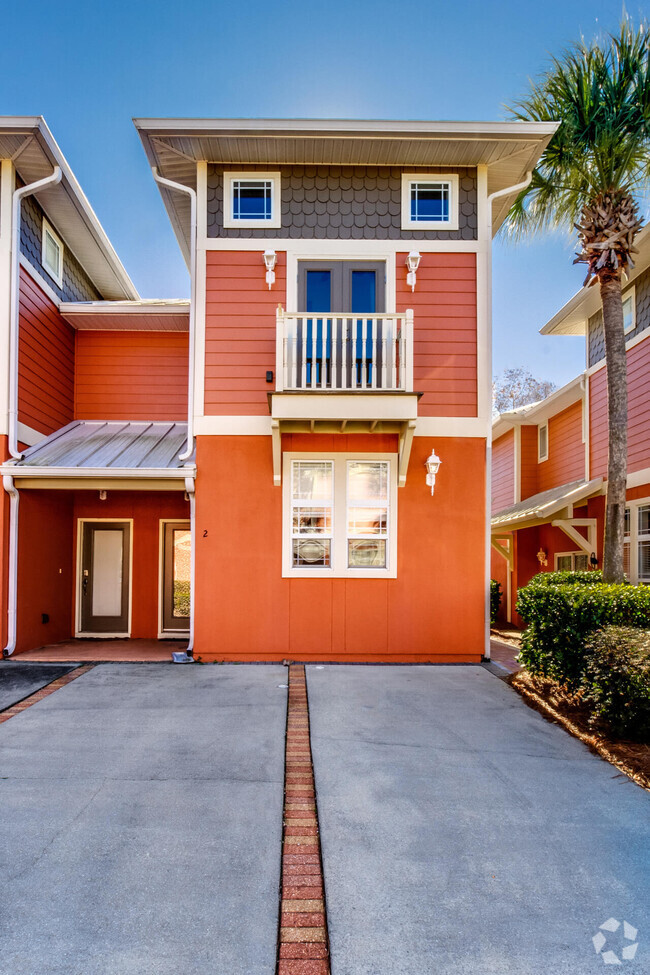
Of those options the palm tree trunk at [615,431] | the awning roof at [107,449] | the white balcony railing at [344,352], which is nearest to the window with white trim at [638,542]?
the palm tree trunk at [615,431]

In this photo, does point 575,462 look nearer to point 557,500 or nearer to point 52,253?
point 557,500

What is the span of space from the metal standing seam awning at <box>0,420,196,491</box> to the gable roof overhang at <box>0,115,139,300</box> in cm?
337

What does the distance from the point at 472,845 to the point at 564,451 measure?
10.5 m

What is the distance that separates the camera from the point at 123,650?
25.5 ft

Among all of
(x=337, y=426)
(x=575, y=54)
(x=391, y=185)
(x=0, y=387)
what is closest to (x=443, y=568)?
(x=337, y=426)

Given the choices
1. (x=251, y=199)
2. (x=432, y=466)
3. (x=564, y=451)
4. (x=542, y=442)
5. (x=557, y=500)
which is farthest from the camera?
(x=542, y=442)

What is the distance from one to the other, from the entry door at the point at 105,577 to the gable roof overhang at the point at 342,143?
5.46m

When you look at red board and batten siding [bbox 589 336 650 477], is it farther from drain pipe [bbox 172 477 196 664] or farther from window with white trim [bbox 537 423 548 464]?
drain pipe [bbox 172 477 196 664]

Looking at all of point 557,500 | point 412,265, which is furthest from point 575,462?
point 412,265

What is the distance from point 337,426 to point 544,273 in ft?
38.1

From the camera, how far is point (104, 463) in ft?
23.9

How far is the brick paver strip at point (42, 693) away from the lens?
5.16 m

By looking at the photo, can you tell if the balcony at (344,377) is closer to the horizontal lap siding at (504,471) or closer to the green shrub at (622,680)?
the green shrub at (622,680)

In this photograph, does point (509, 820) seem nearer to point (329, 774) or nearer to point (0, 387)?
point (329, 774)
